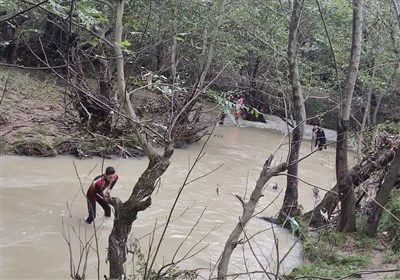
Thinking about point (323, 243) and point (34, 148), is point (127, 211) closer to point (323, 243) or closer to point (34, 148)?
point (323, 243)

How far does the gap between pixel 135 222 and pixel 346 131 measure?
13.3 ft

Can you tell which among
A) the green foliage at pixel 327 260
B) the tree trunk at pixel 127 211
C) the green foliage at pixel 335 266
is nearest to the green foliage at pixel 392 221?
the green foliage at pixel 327 260

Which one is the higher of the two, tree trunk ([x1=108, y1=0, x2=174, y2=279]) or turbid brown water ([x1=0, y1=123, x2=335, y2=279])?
tree trunk ([x1=108, y1=0, x2=174, y2=279])

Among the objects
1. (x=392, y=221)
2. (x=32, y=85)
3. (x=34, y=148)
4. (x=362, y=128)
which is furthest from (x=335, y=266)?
(x=32, y=85)

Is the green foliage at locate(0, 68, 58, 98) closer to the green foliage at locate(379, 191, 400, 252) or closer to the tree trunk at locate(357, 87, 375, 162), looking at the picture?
the tree trunk at locate(357, 87, 375, 162)

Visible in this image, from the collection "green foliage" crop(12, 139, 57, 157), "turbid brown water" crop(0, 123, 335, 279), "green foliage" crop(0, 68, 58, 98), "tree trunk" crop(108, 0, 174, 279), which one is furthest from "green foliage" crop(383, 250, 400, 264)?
"green foliage" crop(0, 68, 58, 98)

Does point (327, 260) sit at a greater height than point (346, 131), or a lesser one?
lesser

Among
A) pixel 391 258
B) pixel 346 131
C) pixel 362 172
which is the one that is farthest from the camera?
pixel 362 172

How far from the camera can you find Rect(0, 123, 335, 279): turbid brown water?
7078 millimetres

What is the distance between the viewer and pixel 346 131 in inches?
293

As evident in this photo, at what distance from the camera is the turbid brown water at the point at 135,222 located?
7078mm

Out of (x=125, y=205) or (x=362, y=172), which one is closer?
(x=125, y=205)

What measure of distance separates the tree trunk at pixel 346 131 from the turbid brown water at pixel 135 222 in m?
1.03

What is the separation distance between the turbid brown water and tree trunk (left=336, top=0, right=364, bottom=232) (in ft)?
3.36
